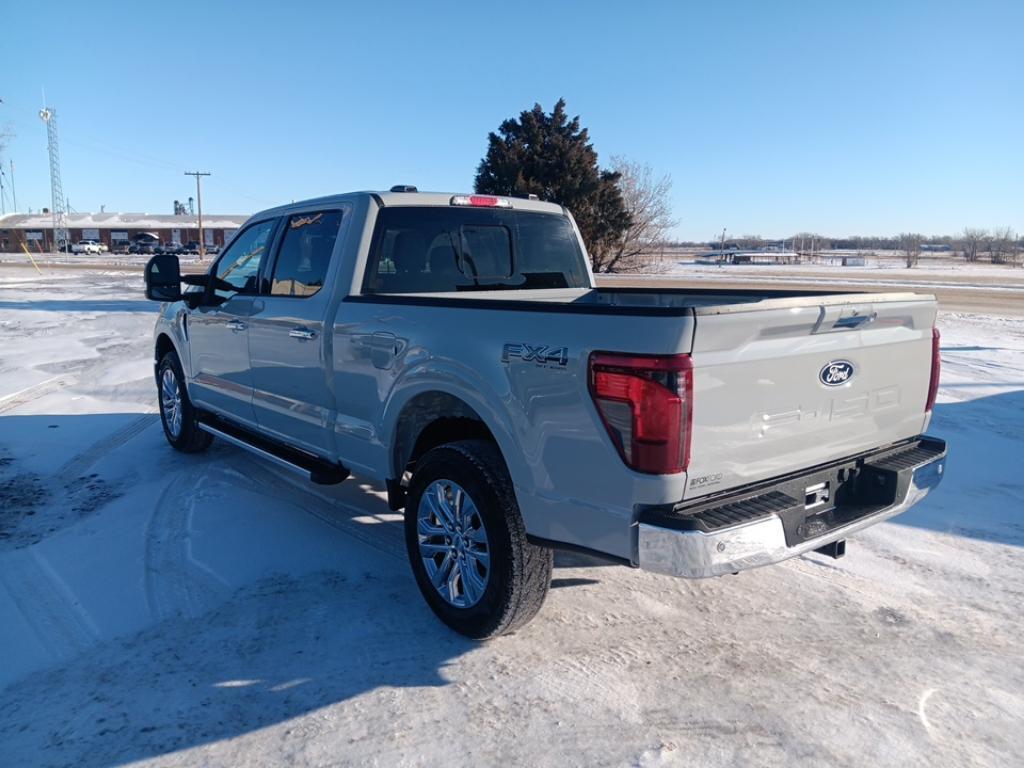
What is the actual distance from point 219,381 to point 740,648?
4.23 m

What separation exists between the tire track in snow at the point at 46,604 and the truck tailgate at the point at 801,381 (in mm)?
2908

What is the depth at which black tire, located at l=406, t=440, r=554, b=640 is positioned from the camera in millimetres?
3324

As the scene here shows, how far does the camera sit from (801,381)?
3119mm

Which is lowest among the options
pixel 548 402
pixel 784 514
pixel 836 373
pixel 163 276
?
pixel 784 514

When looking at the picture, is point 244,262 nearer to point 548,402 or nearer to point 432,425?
point 432,425

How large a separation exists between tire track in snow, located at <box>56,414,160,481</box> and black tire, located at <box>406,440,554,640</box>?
13.0ft

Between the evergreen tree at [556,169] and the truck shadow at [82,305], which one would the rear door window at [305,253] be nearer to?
the truck shadow at [82,305]

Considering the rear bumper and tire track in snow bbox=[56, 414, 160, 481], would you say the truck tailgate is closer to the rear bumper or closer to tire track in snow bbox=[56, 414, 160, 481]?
the rear bumper

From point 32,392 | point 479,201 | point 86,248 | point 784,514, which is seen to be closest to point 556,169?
point 32,392

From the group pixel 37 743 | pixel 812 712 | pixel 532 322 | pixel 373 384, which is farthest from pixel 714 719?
pixel 37 743

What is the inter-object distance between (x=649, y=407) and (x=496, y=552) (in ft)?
3.48

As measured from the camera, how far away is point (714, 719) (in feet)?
9.80

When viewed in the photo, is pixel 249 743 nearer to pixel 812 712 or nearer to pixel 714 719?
pixel 714 719

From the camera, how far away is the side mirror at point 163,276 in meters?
5.61
